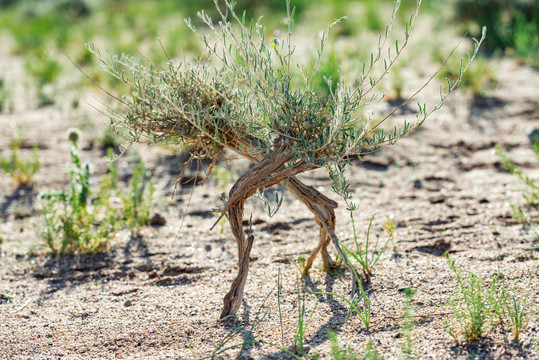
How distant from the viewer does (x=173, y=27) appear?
9484 millimetres

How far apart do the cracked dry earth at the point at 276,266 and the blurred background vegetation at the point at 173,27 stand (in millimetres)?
1322

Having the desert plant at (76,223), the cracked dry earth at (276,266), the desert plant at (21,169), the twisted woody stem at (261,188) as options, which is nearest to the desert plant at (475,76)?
the cracked dry earth at (276,266)

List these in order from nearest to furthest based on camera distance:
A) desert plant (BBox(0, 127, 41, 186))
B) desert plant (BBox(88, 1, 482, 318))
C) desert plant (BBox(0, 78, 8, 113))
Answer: desert plant (BBox(88, 1, 482, 318)) → desert plant (BBox(0, 127, 41, 186)) → desert plant (BBox(0, 78, 8, 113))

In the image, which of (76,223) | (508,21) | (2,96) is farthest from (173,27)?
(76,223)

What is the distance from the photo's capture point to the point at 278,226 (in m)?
3.94

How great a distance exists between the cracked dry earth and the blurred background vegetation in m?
1.32

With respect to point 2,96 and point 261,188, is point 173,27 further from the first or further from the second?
point 261,188

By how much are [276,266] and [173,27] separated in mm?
7046

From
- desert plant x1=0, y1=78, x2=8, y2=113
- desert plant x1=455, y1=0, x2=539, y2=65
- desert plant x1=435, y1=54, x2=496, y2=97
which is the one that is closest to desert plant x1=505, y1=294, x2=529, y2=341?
desert plant x1=435, y1=54, x2=496, y2=97

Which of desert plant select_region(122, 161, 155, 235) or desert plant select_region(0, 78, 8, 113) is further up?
desert plant select_region(0, 78, 8, 113)

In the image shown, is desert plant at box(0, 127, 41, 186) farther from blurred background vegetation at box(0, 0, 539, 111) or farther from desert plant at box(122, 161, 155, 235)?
blurred background vegetation at box(0, 0, 539, 111)

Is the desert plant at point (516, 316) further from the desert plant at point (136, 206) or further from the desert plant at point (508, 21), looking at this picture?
the desert plant at point (508, 21)

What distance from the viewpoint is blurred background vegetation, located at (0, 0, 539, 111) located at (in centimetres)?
707

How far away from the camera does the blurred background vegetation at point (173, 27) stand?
707 centimetres
